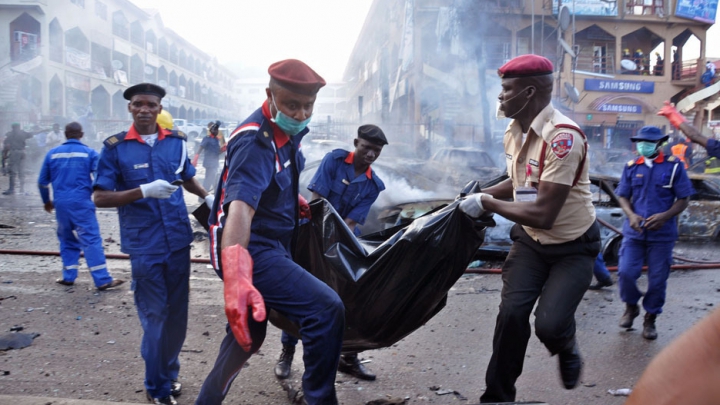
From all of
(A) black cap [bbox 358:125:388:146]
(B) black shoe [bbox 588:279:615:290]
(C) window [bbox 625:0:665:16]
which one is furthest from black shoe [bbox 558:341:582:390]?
(C) window [bbox 625:0:665:16]

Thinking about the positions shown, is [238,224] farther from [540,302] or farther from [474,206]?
[540,302]

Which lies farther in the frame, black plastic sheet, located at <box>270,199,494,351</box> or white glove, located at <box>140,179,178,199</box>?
white glove, located at <box>140,179,178,199</box>

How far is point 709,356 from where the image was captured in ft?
2.79

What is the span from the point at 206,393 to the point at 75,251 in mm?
3953

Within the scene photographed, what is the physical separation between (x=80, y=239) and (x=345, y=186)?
119 inches

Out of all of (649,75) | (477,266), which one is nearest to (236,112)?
(649,75)

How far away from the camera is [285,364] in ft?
11.5

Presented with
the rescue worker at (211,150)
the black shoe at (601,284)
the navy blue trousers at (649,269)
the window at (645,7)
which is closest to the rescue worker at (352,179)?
the navy blue trousers at (649,269)

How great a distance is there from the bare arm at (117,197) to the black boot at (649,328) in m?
3.96

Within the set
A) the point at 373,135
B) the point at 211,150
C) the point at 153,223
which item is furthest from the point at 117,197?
the point at 211,150

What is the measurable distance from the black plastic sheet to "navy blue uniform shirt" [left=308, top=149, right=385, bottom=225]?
132 centimetres

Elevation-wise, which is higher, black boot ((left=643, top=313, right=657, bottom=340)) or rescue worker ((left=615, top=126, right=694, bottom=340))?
rescue worker ((left=615, top=126, right=694, bottom=340))

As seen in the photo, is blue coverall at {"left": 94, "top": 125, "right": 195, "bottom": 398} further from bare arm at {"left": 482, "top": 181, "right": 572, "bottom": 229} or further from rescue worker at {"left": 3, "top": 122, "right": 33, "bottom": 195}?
rescue worker at {"left": 3, "top": 122, "right": 33, "bottom": 195}

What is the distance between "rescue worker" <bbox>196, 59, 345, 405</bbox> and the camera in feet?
7.33
